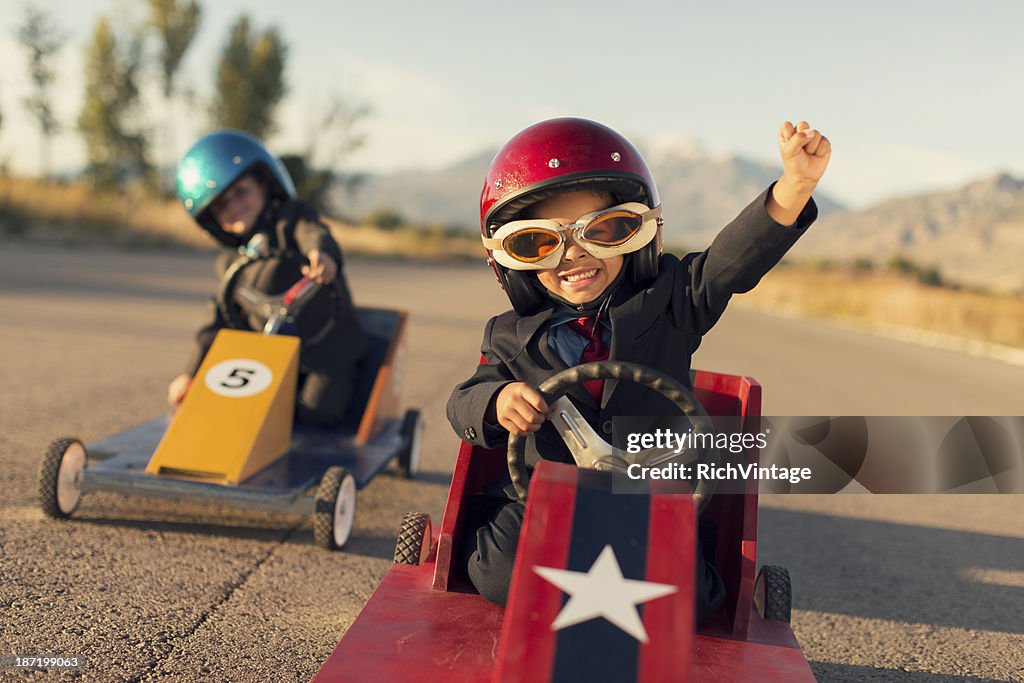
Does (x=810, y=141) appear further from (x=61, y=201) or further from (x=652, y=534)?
(x=61, y=201)

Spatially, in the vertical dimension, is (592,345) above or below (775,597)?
above

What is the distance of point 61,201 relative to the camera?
2747cm

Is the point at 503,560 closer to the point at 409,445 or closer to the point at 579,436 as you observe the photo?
the point at 579,436

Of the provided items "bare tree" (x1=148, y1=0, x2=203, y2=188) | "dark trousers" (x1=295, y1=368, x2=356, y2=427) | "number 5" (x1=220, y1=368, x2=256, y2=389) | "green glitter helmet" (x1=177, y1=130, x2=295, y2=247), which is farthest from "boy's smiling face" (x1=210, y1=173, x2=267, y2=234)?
"bare tree" (x1=148, y1=0, x2=203, y2=188)

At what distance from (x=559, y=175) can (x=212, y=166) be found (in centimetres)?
302

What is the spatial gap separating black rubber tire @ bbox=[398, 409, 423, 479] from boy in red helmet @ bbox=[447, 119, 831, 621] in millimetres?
2373

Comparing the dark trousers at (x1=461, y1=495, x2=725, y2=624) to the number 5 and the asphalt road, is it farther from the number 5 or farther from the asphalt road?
the number 5

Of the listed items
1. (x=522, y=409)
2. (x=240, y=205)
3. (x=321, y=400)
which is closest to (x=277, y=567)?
(x=321, y=400)

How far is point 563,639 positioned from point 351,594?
1692 mm

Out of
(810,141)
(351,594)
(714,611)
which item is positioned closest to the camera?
(810,141)

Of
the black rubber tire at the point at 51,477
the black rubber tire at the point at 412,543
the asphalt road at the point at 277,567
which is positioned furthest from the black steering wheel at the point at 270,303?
the black rubber tire at the point at 412,543

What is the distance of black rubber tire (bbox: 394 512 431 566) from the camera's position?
303 centimetres

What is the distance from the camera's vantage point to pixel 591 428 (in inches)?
100.0

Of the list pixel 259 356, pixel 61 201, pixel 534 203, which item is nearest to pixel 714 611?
pixel 534 203
